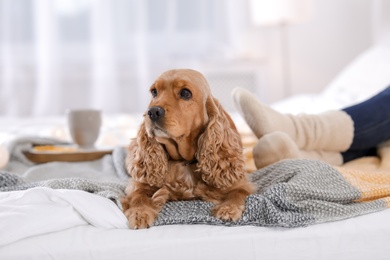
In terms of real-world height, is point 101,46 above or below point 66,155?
above

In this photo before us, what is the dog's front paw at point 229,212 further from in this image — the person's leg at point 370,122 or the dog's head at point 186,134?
the person's leg at point 370,122

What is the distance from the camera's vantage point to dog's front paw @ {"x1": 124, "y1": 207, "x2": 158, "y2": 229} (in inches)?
44.1

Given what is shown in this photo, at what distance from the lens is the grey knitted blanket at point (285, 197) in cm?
113

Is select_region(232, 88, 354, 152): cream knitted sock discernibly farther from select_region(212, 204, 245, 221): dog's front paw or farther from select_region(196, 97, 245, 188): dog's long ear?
select_region(212, 204, 245, 221): dog's front paw

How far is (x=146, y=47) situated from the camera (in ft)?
13.7

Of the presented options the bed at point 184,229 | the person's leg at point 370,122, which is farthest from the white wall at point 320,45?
the bed at point 184,229

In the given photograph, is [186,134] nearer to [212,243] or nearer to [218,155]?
[218,155]

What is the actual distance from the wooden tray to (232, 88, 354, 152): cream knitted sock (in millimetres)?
523

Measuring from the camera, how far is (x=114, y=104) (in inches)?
166

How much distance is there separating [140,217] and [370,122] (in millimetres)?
941

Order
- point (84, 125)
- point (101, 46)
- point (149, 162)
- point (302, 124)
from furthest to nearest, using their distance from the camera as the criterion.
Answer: point (101, 46) → point (84, 125) → point (302, 124) → point (149, 162)

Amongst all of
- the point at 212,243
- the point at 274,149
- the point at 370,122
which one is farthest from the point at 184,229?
the point at 370,122

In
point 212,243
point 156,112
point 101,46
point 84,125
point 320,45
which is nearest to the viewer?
point 212,243

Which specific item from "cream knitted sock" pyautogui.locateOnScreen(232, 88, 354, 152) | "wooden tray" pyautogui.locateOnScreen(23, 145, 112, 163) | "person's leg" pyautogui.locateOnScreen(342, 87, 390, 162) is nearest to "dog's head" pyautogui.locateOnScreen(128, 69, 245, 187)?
"cream knitted sock" pyautogui.locateOnScreen(232, 88, 354, 152)
